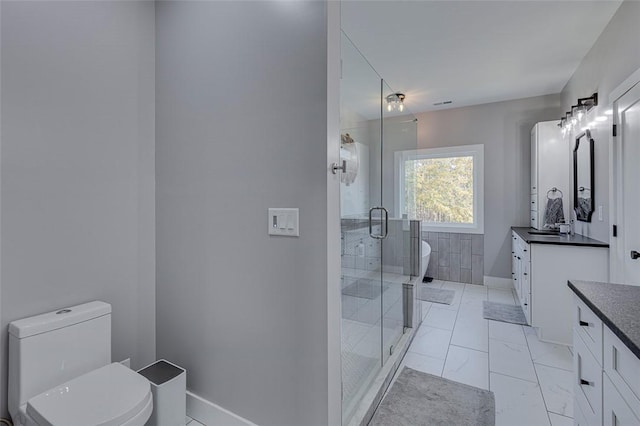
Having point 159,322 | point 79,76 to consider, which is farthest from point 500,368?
point 79,76

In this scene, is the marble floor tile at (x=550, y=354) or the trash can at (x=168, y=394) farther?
the marble floor tile at (x=550, y=354)

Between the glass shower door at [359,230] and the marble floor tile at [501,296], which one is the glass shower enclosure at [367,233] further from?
the marble floor tile at [501,296]

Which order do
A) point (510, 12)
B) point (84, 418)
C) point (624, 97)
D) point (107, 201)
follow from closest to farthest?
point (84, 418), point (107, 201), point (624, 97), point (510, 12)

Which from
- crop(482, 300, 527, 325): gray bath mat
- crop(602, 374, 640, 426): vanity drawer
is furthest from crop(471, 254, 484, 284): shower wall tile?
crop(602, 374, 640, 426): vanity drawer

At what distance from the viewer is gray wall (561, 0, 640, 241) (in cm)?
213

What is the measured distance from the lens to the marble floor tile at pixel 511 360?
2.22 m

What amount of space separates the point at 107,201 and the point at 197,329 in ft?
2.99

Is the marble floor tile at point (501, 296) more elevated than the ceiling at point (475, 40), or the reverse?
the ceiling at point (475, 40)

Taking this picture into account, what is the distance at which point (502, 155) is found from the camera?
440 centimetres

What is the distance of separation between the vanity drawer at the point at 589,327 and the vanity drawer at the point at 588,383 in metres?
0.03

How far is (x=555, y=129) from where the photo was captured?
12.0ft

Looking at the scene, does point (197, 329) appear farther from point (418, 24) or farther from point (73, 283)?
point (418, 24)

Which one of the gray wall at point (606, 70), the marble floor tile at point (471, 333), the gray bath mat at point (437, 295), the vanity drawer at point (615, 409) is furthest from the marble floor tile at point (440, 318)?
the vanity drawer at point (615, 409)

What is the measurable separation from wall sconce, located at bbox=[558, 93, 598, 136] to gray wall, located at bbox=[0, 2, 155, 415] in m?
3.76
